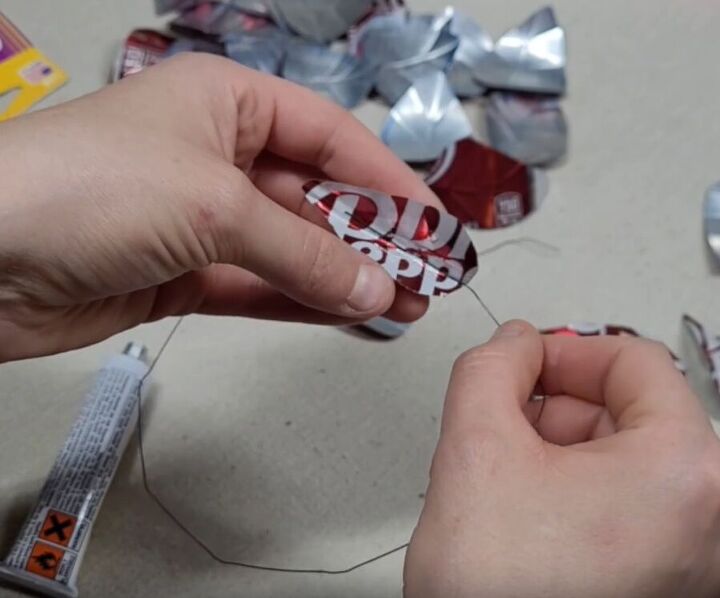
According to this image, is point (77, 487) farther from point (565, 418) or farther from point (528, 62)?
point (528, 62)

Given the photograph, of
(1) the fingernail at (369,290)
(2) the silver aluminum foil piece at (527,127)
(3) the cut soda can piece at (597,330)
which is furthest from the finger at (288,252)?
(2) the silver aluminum foil piece at (527,127)

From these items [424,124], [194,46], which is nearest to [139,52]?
[194,46]

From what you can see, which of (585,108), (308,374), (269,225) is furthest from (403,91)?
(269,225)

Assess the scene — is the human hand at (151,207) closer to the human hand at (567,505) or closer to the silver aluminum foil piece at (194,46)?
the human hand at (567,505)

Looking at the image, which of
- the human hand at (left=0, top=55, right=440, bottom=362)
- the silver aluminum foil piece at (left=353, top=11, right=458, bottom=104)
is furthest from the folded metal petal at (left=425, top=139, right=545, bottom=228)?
the human hand at (left=0, top=55, right=440, bottom=362)

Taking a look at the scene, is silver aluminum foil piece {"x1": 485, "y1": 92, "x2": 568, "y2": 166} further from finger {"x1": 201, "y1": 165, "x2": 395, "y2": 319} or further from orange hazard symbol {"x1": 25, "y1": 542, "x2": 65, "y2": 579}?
orange hazard symbol {"x1": 25, "y1": 542, "x2": 65, "y2": 579}

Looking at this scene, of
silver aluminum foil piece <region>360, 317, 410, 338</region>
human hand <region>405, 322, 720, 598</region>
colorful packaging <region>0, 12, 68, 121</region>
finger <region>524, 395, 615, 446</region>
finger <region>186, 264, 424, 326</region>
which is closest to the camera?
human hand <region>405, 322, 720, 598</region>
